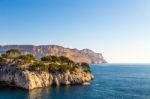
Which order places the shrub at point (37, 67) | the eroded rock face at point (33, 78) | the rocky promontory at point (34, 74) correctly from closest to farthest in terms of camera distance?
the eroded rock face at point (33, 78), the rocky promontory at point (34, 74), the shrub at point (37, 67)

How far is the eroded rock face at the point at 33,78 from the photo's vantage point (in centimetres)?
9694

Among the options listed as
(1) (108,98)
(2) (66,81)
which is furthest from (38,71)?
(1) (108,98)

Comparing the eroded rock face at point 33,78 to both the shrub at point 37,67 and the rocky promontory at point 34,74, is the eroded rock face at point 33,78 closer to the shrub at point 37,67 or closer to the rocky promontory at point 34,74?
the rocky promontory at point 34,74

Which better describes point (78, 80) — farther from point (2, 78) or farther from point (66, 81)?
point (2, 78)

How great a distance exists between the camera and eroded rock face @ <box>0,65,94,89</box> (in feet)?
318

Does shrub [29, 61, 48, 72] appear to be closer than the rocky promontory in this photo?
No

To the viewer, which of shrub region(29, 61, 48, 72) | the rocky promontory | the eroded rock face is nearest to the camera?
the eroded rock face

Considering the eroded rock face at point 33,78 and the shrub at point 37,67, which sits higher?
the shrub at point 37,67

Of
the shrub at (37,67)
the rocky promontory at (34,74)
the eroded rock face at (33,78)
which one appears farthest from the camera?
the shrub at (37,67)

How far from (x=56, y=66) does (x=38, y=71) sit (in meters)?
11.4

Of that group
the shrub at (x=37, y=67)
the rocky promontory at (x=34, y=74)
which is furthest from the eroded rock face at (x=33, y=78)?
the shrub at (x=37, y=67)

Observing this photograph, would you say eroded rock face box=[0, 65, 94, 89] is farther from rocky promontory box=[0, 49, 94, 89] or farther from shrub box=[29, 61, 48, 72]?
shrub box=[29, 61, 48, 72]

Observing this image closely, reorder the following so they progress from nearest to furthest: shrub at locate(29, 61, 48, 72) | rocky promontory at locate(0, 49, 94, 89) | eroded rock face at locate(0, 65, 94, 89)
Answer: eroded rock face at locate(0, 65, 94, 89) < rocky promontory at locate(0, 49, 94, 89) < shrub at locate(29, 61, 48, 72)

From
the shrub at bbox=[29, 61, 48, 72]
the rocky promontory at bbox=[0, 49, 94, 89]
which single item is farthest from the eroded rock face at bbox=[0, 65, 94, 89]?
the shrub at bbox=[29, 61, 48, 72]
